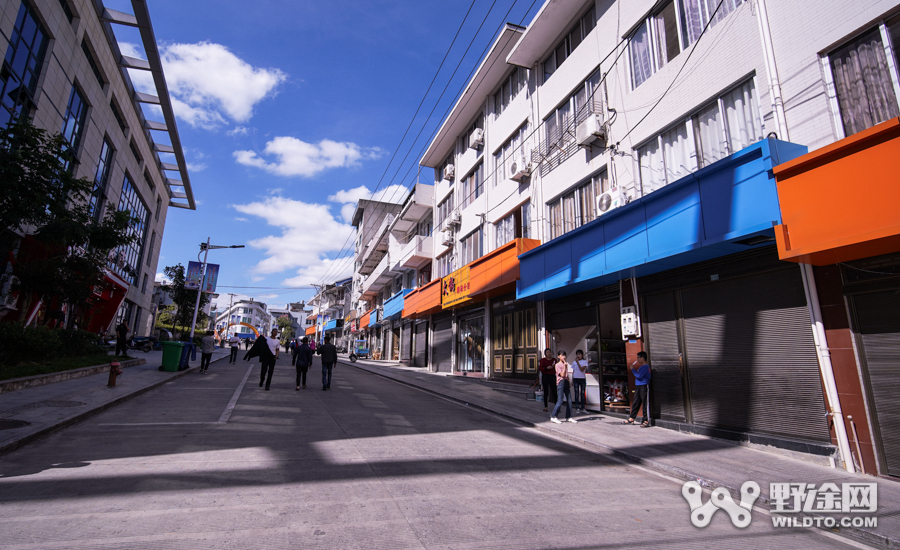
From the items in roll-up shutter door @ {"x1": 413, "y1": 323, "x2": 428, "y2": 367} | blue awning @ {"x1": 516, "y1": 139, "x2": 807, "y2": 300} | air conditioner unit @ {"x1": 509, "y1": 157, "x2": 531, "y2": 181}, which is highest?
air conditioner unit @ {"x1": 509, "y1": 157, "x2": 531, "y2": 181}

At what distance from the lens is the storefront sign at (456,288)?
67.4ft

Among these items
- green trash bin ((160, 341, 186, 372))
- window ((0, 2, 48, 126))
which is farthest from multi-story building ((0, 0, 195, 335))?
green trash bin ((160, 341, 186, 372))

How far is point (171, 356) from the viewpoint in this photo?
17.2m

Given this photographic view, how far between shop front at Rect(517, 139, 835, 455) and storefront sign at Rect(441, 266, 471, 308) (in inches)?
336

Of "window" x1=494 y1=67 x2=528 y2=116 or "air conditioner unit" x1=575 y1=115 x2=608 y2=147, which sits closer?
"air conditioner unit" x1=575 y1=115 x2=608 y2=147

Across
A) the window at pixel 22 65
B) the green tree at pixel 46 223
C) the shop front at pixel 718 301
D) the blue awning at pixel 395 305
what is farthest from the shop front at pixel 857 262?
the blue awning at pixel 395 305

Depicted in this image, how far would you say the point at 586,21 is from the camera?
50.5 ft

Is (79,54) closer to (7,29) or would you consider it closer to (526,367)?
(7,29)

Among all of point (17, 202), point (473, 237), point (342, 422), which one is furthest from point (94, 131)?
point (342, 422)

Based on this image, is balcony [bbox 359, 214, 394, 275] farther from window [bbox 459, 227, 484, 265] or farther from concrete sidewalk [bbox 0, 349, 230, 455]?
concrete sidewalk [bbox 0, 349, 230, 455]

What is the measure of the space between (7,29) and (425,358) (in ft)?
78.2

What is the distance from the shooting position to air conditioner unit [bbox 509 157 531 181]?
57.2ft

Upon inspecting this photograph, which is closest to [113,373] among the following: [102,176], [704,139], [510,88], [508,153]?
[704,139]

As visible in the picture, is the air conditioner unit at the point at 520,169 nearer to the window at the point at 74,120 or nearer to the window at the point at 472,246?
the window at the point at 472,246
